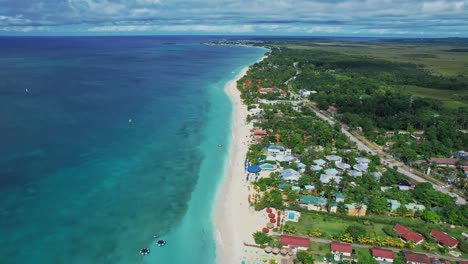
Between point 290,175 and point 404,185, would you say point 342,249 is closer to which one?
point 290,175

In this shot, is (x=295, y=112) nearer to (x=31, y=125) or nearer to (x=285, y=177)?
(x=285, y=177)

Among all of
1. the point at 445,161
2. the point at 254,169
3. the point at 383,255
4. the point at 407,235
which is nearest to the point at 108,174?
the point at 254,169

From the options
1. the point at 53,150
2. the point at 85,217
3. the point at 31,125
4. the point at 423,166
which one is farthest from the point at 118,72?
the point at 423,166

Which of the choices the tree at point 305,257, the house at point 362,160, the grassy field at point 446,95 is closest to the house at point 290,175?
the house at point 362,160

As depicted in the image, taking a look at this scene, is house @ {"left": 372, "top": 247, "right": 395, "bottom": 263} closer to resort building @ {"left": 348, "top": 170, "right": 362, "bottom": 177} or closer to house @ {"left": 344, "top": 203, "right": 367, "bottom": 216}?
house @ {"left": 344, "top": 203, "right": 367, "bottom": 216}

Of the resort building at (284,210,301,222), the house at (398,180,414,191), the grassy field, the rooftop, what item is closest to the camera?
the rooftop

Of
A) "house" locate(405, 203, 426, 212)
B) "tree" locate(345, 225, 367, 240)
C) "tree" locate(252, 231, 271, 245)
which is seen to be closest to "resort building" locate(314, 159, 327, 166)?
"house" locate(405, 203, 426, 212)

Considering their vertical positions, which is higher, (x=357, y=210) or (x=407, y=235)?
(x=357, y=210)
